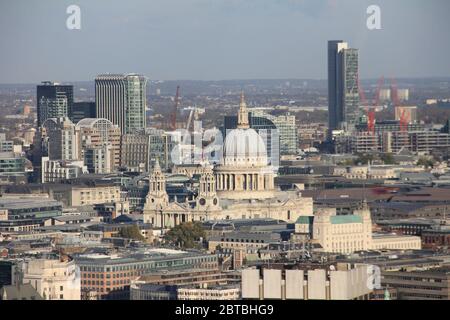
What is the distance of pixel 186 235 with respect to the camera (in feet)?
135

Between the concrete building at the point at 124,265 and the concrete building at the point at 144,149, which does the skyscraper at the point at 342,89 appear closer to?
the concrete building at the point at 144,149

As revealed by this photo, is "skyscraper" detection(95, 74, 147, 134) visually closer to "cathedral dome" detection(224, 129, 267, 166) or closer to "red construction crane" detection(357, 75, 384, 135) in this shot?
"red construction crane" detection(357, 75, 384, 135)

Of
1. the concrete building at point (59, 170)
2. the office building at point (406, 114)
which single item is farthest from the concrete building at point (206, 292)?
the office building at point (406, 114)

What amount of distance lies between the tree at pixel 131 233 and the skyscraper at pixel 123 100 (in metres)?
24.0

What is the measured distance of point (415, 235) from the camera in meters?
40.8

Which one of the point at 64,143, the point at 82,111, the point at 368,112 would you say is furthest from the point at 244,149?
the point at 368,112

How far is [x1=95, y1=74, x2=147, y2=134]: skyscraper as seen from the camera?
218 ft

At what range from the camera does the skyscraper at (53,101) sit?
67188mm

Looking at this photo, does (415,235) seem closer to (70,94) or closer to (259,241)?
(259,241)

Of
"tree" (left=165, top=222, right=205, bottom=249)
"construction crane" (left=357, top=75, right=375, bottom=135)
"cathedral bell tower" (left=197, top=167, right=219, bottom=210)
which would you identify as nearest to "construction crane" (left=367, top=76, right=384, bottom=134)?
"construction crane" (left=357, top=75, right=375, bottom=135)
